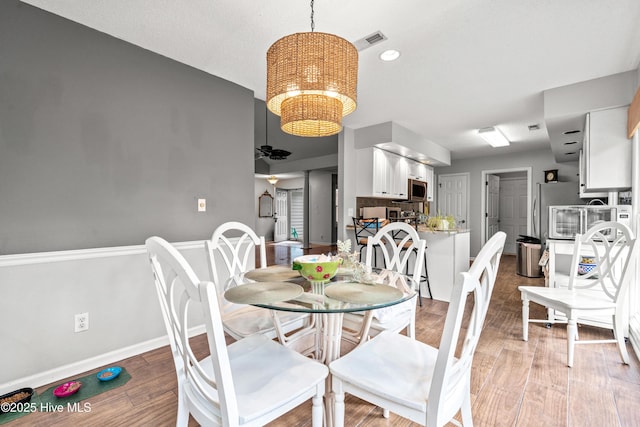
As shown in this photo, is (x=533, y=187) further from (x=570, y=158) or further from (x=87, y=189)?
(x=87, y=189)

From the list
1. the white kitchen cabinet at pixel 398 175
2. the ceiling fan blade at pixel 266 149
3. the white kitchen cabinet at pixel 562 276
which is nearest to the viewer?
the white kitchen cabinet at pixel 562 276

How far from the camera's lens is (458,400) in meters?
1.13

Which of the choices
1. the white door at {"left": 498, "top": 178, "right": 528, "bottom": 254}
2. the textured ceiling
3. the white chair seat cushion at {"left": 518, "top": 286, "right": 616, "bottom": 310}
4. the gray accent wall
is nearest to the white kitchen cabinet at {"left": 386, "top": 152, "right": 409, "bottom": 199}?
the textured ceiling

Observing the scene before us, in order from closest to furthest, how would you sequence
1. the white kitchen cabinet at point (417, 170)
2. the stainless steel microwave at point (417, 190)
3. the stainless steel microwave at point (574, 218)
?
1. the stainless steel microwave at point (574, 218)
2. the stainless steel microwave at point (417, 190)
3. the white kitchen cabinet at point (417, 170)

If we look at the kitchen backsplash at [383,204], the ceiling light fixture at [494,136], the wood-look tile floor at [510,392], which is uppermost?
the ceiling light fixture at [494,136]

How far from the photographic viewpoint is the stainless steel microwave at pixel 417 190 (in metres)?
5.59

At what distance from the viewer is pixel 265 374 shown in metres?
1.17

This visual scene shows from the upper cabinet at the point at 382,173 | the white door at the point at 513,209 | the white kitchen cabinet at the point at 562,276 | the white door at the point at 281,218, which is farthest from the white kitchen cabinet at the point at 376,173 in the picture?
the white door at the point at 281,218

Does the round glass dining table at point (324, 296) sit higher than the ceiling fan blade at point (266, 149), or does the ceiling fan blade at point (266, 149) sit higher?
the ceiling fan blade at point (266, 149)

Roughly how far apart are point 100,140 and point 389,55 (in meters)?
2.40

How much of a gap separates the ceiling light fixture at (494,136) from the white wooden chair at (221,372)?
15.2 feet

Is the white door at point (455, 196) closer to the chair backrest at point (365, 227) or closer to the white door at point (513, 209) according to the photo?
the white door at point (513, 209)

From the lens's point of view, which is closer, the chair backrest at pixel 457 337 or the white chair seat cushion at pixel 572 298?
the chair backrest at pixel 457 337

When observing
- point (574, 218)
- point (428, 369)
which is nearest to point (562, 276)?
point (574, 218)
